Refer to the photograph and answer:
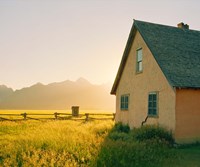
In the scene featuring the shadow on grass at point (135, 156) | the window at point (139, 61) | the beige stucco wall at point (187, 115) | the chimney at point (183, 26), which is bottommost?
the shadow on grass at point (135, 156)

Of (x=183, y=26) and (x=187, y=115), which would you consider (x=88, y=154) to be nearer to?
(x=187, y=115)

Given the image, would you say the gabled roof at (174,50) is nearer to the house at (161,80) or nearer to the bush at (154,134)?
the house at (161,80)

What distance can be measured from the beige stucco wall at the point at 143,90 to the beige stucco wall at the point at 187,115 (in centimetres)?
31

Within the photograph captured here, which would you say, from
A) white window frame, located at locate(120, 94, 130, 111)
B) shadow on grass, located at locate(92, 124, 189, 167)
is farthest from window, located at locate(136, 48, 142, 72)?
shadow on grass, located at locate(92, 124, 189, 167)

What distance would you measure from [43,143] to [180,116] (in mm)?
7176

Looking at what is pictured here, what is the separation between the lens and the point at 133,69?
65.6 feet

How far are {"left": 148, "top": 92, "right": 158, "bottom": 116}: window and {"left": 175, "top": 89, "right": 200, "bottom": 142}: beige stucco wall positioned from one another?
206 centimetres

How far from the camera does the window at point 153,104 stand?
1648cm

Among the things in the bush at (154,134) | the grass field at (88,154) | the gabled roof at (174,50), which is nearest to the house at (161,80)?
the gabled roof at (174,50)

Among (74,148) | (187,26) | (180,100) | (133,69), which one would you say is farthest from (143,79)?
(74,148)

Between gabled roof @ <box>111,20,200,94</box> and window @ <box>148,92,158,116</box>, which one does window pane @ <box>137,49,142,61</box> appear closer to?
gabled roof @ <box>111,20,200,94</box>

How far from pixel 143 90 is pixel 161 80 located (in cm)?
244

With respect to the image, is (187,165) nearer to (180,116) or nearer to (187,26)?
(180,116)

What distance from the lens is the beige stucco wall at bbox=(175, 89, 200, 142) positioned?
14.5 meters
